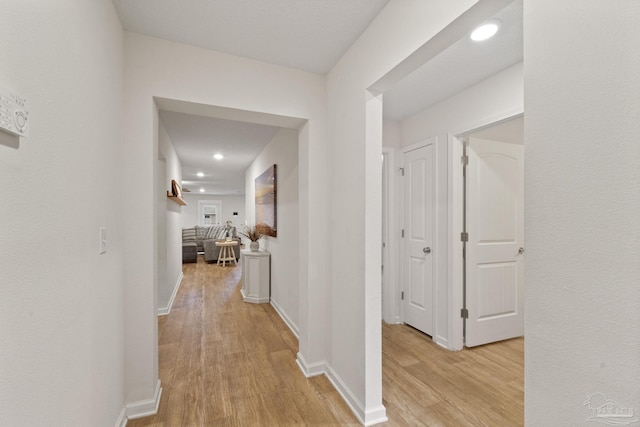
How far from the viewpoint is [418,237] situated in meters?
3.14

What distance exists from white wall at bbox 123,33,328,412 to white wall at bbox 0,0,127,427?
265 millimetres

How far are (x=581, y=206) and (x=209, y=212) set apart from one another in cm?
1311

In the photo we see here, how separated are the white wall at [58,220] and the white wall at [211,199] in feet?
37.5

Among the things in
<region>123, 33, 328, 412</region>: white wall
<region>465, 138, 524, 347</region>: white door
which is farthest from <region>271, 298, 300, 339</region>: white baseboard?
<region>465, 138, 524, 347</region>: white door

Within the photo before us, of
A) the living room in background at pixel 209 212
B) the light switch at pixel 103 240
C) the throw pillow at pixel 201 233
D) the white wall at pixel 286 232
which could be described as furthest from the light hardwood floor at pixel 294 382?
the living room in background at pixel 209 212

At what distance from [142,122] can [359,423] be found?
242 cm

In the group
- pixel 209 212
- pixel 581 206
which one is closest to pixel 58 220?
pixel 581 206

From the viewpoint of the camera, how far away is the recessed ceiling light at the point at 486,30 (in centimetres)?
166

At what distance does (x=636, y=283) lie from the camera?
68 cm

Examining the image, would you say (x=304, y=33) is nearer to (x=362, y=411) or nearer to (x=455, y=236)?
(x=455, y=236)

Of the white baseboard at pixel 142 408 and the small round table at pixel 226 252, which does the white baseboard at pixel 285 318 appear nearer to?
the white baseboard at pixel 142 408

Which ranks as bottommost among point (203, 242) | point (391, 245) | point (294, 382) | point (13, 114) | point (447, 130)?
point (294, 382)

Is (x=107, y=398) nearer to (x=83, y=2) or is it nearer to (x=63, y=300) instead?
(x=63, y=300)

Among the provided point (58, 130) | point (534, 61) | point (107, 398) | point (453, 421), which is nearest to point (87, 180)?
point (58, 130)
